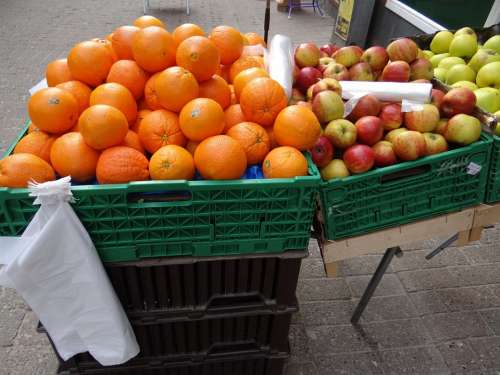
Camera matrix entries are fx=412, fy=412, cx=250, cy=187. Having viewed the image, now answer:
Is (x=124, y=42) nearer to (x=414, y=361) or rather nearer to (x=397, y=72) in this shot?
(x=397, y=72)

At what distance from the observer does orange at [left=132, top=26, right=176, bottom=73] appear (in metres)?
1.62

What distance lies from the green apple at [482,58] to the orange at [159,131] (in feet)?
5.67

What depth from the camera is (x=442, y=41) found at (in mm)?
2555

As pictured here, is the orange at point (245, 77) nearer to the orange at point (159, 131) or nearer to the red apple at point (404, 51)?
the orange at point (159, 131)

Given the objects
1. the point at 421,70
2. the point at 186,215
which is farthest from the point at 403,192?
the point at 186,215

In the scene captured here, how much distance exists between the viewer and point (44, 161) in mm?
1454

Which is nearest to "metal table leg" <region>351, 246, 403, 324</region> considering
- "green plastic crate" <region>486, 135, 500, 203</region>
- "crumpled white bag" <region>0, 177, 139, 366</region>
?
"green plastic crate" <region>486, 135, 500, 203</region>

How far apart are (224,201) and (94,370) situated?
1.03 meters

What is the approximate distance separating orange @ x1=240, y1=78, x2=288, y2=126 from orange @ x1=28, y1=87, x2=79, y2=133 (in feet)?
2.12

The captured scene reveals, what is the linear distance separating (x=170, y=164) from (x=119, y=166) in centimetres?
17

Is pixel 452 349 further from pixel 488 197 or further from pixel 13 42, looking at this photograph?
pixel 13 42

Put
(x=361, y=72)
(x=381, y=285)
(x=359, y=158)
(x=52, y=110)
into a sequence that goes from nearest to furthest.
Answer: (x=52, y=110)
(x=359, y=158)
(x=361, y=72)
(x=381, y=285)

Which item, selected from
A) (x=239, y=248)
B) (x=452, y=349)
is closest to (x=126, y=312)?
(x=239, y=248)

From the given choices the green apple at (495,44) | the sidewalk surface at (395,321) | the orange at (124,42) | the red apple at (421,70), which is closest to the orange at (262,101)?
the orange at (124,42)
